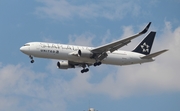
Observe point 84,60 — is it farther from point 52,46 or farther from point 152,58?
point 152,58

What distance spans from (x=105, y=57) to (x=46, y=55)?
10397 mm

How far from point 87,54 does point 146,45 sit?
1532cm

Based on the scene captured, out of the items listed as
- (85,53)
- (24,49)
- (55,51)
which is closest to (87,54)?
(85,53)

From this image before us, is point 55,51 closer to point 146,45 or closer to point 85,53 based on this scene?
point 85,53

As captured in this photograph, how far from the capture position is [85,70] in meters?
91.0

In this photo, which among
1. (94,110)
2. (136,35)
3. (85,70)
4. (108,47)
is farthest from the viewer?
(94,110)

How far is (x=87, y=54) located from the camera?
83.9 metres

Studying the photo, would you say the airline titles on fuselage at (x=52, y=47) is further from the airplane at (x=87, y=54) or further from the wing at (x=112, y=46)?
the wing at (x=112, y=46)

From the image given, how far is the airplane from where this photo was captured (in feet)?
268

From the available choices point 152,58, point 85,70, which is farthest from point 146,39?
point 85,70

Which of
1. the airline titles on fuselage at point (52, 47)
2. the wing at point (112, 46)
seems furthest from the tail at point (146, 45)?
the airline titles on fuselage at point (52, 47)

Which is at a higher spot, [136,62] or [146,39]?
[146,39]

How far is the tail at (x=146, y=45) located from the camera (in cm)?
9274

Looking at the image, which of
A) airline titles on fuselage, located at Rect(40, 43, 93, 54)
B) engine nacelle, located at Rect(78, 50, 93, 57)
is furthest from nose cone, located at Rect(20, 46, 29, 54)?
engine nacelle, located at Rect(78, 50, 93, 57)
